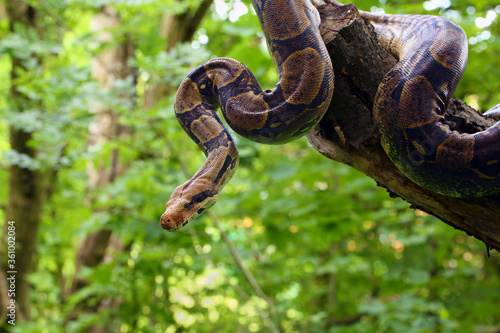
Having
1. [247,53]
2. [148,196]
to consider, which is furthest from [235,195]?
[247,53]

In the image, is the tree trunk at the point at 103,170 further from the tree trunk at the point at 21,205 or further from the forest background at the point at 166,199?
the tree trunk at the point at 21,205

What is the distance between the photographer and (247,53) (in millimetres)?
3834

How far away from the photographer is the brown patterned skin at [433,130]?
5.97 feet

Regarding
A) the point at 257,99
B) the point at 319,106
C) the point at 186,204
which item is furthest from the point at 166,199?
the point at 319,106

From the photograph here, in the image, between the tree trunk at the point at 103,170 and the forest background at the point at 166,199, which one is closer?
the forest background at the point at 166,199

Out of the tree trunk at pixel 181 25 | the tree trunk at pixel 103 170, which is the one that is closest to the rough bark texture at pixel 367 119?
the tree trunk at pixel 103 170

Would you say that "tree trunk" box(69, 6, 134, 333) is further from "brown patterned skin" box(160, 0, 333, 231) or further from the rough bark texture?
the rough bark texture

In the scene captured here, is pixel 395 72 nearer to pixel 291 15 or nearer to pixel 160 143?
pixel 291 15

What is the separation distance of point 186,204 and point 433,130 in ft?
4.45

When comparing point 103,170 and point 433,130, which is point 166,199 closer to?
point 433,130

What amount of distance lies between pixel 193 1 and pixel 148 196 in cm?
290

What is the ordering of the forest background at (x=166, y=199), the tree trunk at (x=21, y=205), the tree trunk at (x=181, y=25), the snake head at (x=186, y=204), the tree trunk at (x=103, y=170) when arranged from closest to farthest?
the snake head at (x=186, y=204)
the forest background at (x=166, y=199)
the tree trunk at (x=21, y=205)
the tree trunk at (x=103, y=170)
the tree trunk at (x=181, y=25)

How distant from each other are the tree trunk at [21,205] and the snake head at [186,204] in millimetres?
4166

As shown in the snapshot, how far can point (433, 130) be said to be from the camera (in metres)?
1.88
